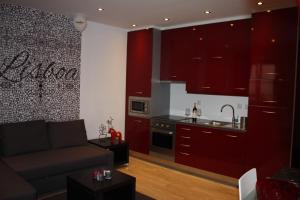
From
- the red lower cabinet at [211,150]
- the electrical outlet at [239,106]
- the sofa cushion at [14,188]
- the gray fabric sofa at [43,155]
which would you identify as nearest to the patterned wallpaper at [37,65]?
the gray fabric sofa at [43,155]

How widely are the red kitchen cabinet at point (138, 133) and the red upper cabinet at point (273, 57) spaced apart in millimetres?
2118

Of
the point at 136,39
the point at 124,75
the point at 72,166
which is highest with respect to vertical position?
the point at 136,39

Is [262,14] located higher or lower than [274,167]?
higher

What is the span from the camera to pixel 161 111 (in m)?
5.07

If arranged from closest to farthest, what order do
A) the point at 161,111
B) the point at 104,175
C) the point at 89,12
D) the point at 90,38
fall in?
the point at 104,175, the point at 89,12, the point at 90,38, the point at 161,111

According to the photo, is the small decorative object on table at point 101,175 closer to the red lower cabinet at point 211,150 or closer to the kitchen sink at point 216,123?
the red lower cabinet at point 211,150

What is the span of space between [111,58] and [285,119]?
329 centimetres

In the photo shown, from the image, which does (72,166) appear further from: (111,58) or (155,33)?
(155,33)

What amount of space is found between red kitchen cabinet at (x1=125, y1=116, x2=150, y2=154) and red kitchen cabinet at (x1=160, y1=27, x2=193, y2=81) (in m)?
0.99

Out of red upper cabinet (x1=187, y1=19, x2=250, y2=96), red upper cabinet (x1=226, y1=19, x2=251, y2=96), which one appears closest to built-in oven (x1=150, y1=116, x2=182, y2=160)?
red upper cabinet (x1=187, y1=19, x2=250, y2=96)

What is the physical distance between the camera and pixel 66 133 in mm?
4094

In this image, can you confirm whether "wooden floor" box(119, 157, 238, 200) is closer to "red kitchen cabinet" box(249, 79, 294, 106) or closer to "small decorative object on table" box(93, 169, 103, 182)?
"small decorative object on table" box(93, 169, 103, 182)

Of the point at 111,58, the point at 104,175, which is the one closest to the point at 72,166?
the point at 104,175

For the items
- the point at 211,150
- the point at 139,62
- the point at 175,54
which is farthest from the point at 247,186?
the point at 139,62
